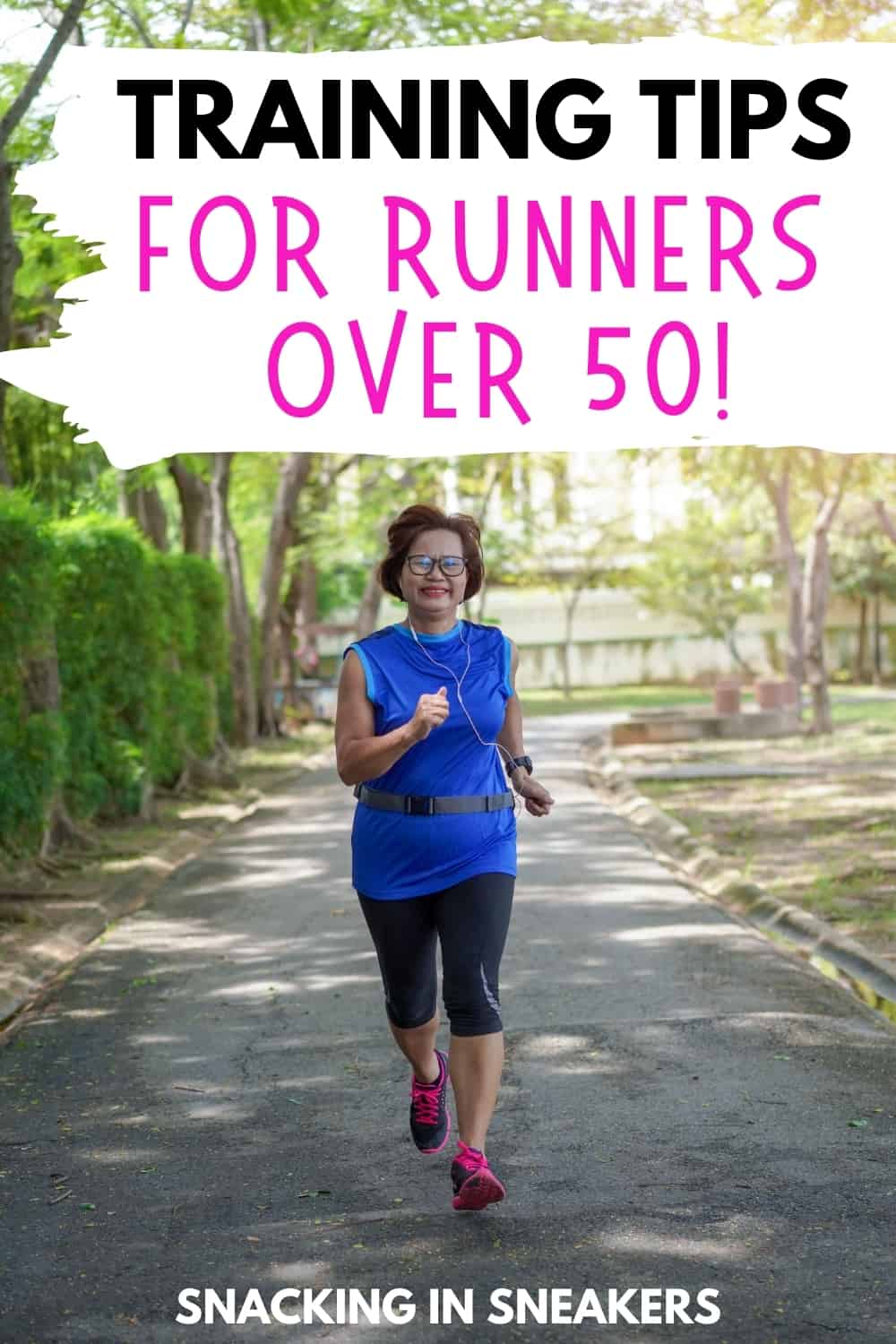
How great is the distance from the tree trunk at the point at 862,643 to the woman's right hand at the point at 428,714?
65.6 meters

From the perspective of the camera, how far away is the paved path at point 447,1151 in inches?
206

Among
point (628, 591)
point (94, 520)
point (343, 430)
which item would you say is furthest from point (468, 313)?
point (628, 591)

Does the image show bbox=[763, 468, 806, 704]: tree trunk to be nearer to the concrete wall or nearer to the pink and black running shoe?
the pink and black running shoe

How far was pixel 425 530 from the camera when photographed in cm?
612

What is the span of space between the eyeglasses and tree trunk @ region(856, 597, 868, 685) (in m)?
65.1

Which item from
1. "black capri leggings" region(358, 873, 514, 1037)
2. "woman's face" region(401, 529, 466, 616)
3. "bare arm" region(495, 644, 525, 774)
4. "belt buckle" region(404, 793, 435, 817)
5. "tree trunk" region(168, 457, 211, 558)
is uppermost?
"tree trunk" region(168, 457, 211, 558)

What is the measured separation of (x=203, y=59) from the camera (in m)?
10.8

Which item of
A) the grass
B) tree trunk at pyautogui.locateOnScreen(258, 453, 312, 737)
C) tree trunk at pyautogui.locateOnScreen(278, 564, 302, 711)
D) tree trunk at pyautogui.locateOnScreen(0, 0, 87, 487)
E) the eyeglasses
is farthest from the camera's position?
tree trunk at pyautogui.locateOnScreen(278, 564, 302, 711)

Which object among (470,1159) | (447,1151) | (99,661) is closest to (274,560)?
(99,661)

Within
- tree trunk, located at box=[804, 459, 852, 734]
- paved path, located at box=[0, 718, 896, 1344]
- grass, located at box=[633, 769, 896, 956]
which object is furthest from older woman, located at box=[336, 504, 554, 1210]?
→ tree trunk, located at box=[804, 459, 852, 734]

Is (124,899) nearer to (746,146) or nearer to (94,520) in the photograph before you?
(94,520)

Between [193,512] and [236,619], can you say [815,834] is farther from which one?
[236,619]

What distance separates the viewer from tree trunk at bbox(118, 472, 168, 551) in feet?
88.7

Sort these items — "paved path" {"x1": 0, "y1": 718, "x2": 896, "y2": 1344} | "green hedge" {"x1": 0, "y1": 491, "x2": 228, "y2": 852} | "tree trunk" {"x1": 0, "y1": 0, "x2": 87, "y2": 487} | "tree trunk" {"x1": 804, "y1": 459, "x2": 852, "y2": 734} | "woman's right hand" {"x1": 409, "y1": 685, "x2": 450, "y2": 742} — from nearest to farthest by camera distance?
"paved path" {"x1": 0, "y1": 718, "x2": 896, "y2": 1344} < "woman's right hand" {"x1": 409, "y1": 685, "x2": 450, "y2": 742} < "tree trunk" {"x1": 0, "y1": 0, "x2": 87, "y2": 487} < "green hedge" {"x1": 0, "y1": 491, "x2": 228, "y2": 852} < "tree trunk" {"x1": 804, "y1": 459, "x2": 852, "y2": 734}
